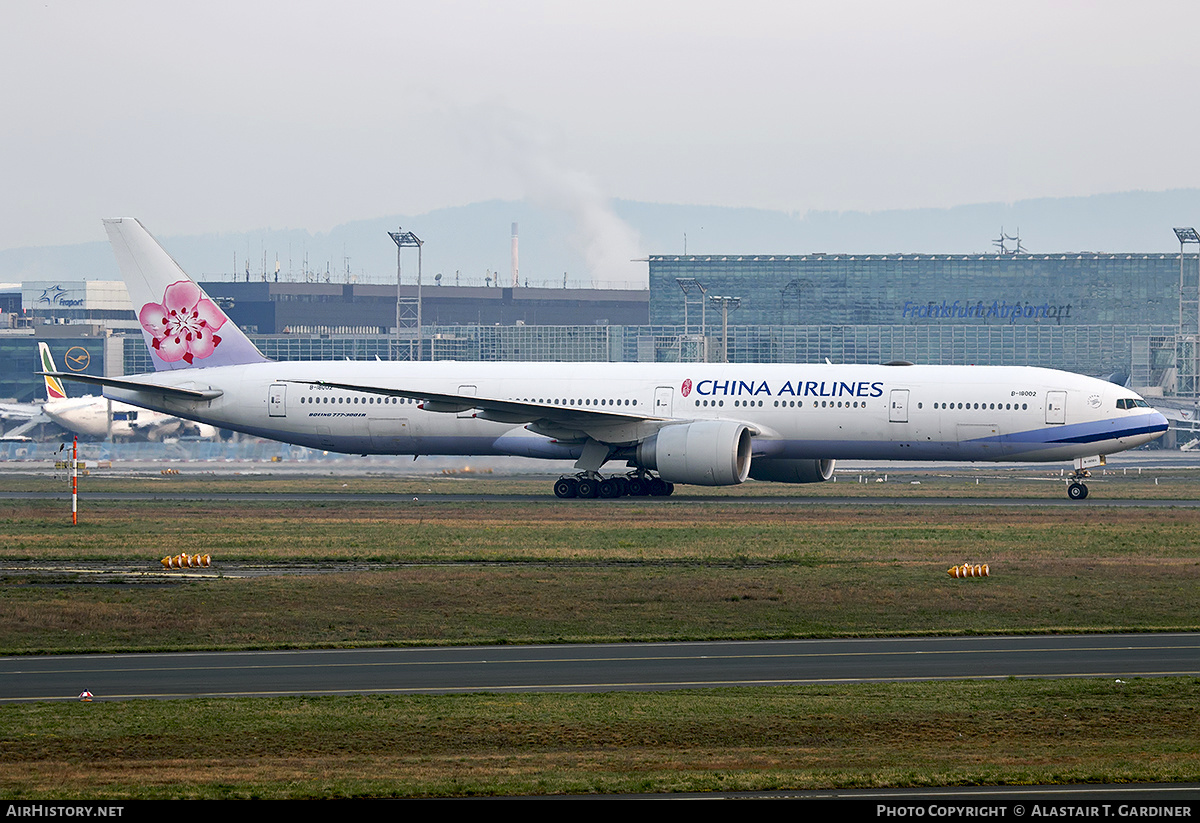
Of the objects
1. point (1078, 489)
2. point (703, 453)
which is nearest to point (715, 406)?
point (703, 453)

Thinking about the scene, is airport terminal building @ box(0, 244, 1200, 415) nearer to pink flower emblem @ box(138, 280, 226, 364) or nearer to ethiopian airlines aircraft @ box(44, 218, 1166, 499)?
pink flower emblem @ box(138, 280, 226, 364)

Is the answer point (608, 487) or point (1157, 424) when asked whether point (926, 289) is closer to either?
point (1157, 424)

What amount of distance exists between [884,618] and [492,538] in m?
14.2

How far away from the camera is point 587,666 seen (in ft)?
65.2

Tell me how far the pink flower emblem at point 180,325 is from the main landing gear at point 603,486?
47.6ft

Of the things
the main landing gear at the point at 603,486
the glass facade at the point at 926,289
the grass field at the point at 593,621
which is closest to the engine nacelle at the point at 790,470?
the grass field at the point at 593,621

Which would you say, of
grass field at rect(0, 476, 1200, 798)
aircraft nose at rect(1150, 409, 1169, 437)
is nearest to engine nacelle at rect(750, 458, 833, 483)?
grass field at rect(0, 476, 1200, 798)

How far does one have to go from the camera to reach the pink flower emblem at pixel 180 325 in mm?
54000

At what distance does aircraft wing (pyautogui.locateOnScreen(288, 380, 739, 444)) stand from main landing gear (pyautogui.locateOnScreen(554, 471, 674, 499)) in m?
1.42

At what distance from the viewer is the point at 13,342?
151375mm

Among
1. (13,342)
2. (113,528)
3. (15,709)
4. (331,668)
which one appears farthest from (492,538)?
(13,342)

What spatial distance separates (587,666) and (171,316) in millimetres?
38081

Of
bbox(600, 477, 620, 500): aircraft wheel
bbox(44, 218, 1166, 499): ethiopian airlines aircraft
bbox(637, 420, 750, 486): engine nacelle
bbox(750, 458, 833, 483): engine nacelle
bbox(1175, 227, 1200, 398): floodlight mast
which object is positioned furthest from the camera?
bbox(1175, 227, 1200, 398): floodlight mast

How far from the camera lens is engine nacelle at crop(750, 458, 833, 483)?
169 feet
